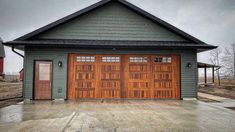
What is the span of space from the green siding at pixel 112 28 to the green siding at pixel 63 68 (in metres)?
0.80

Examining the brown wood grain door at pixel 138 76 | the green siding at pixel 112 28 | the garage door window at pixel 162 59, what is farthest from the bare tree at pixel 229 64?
the brown wood grain door at pixel 138 76

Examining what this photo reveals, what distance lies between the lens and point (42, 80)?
30.8 feet

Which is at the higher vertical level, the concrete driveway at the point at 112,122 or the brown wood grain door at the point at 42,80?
the brown wood grain door at the point at 42,80

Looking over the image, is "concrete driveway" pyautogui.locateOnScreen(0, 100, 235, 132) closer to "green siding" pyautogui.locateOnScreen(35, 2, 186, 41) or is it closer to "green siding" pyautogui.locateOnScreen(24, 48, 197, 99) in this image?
"green siding" pyautogui.locateOnScreen(24, 48, 197, 99)

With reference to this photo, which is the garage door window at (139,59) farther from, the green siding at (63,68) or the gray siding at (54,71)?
the gray siding at (54,71)

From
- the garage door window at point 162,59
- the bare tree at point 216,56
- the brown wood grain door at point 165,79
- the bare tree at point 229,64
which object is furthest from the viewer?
the bare tree at point 216,56

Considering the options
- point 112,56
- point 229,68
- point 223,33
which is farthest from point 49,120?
point 223,33

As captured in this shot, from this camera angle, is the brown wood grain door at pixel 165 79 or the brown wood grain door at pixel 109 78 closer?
the brown wood grain door at pixel 109 78

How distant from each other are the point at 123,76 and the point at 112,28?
2.66 metres

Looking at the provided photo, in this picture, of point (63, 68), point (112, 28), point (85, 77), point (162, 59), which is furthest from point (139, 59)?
point (63, 68)

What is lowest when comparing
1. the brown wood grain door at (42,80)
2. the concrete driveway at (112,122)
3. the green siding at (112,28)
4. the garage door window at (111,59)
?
the concrete driveway at (112,122)

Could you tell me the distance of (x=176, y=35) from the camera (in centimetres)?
1034

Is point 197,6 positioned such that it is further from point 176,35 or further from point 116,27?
point 116,27

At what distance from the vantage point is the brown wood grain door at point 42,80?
9359 mm
